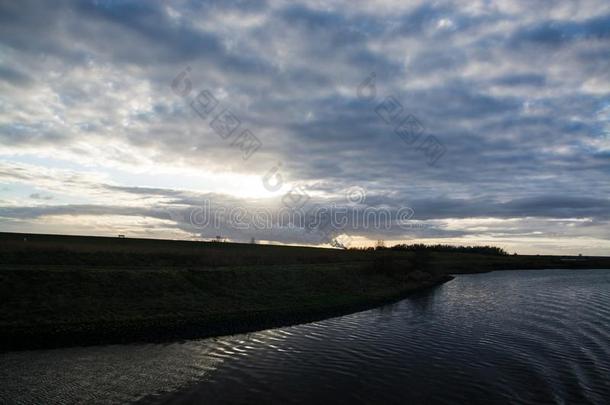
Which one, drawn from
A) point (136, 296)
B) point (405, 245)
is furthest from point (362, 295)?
point (405, 245)

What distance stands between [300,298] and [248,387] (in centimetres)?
1989

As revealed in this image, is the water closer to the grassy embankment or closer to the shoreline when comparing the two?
the shoreline

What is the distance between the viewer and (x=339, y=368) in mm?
17359

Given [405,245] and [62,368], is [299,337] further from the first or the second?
[405,245]

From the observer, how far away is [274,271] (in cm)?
4141

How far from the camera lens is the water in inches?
550

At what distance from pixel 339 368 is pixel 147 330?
1082 centimetres

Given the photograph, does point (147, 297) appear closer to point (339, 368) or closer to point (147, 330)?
point (147, 330)

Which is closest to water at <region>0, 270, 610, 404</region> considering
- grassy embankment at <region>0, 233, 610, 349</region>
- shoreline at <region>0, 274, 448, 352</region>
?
shoreline at <region>0, 274, 448, 352</region>

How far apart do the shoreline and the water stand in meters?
1.05

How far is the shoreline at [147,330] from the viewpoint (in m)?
19.1

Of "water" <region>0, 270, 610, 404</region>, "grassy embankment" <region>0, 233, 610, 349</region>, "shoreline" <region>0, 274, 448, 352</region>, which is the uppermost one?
"grassy embankment" <region>0, 233, 610, 349</region>

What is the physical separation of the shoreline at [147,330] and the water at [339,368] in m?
1.05

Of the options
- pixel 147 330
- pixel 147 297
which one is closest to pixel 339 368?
pixel 147 330
